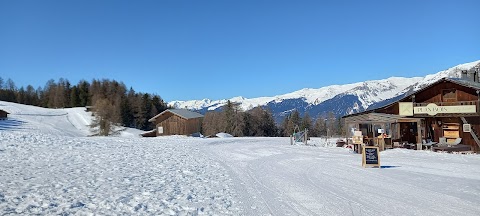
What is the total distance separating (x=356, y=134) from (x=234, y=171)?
14.0m

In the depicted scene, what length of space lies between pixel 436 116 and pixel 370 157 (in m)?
15.5

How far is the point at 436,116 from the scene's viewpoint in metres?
27.6

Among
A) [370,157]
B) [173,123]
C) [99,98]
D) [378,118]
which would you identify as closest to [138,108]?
[99,98]

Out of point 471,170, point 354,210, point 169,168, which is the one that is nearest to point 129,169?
point 169,168

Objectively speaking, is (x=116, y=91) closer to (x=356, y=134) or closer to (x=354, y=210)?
(x=356, y=134)

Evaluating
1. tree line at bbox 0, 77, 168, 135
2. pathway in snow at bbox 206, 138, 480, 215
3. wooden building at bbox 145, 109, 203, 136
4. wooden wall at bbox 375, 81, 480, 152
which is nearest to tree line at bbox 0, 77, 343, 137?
tree line at bbox 0, 77, 168, 135

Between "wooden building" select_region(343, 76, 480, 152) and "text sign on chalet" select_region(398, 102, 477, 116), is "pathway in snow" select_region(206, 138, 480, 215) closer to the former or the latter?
"wooden building" select_region(343, 76, 480, 152)

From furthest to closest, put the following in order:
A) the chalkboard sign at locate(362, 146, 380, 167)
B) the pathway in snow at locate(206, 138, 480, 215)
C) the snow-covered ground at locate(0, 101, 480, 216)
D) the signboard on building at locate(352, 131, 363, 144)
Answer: the signboard on building at locate(352, 131, 363, 144), the chalkboard sign at locate(362, 146, 380, 167), the pathway in snow at locate(206, 138, 480, 215), the snow-covered ground at locate(0, 101, 480, 216)

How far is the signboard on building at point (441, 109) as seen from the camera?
25.9m

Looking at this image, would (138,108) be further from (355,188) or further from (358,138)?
(355,188)

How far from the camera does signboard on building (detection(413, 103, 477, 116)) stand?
2592 centimetres

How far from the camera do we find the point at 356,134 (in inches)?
983

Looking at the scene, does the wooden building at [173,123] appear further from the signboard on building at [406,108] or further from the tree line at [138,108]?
the signboard on building at [406,108]

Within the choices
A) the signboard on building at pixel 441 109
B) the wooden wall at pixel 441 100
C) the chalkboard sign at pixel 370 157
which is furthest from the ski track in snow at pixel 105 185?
the wooden wall at pixel 441 100
